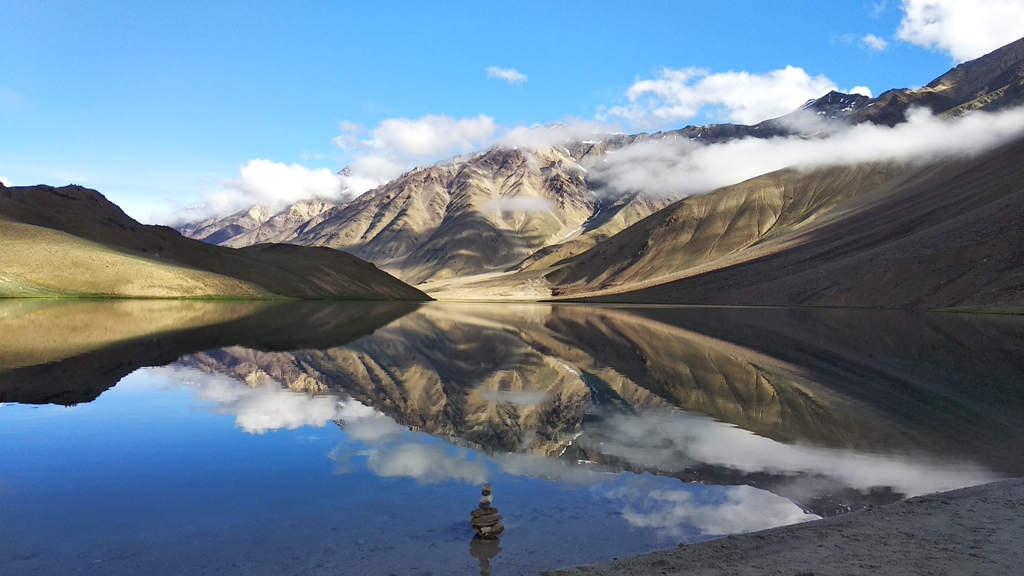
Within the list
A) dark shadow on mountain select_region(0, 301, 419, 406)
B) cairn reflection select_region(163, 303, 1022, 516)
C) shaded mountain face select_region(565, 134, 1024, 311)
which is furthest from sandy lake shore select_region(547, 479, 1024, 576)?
shaded mountain face select_region(565, 134, 1024, 311)

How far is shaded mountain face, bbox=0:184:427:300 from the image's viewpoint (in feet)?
281

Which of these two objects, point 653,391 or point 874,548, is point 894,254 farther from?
point 874,548

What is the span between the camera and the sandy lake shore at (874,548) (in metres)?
7.98

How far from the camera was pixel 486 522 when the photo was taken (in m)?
9.92

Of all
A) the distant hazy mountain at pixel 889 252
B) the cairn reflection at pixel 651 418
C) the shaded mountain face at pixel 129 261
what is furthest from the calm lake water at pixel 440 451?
the distant hazy mountain at pixel 889 252

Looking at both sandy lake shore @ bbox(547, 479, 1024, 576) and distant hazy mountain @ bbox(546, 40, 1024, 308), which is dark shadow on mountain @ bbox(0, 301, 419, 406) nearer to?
sandy lake shore @ bbox(547, 479, 1024, 576)

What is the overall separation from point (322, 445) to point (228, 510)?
4808 mm

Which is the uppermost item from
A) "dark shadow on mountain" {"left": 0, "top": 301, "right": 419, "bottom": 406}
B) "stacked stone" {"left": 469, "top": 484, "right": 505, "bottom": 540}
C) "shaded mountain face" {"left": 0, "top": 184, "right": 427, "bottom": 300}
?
"shaded mountain face" {"left": 0, "top": 184, "right": 427, "bottom": 300}

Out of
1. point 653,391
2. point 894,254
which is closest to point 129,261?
point 653,391

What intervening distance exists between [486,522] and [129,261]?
103 meters

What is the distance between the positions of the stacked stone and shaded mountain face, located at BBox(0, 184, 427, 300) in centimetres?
8729

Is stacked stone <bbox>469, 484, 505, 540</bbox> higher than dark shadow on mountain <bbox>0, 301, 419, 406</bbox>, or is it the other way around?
dark shadow on mountain <bbox>0, 301, 419, 406</bbox>

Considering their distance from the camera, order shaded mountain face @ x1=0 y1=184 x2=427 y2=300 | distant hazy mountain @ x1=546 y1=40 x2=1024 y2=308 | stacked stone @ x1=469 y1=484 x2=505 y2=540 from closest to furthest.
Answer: stacked stone @ x1=469 y1=484 x2=505 y2=540, distant hazy mountain @ x1=546 y1=40 x2=1024 y2=308, shaded mountain face @ x1=0 y1=184 x2=427 y2=300

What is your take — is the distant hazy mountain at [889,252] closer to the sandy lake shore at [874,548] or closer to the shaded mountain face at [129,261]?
the shaded mountain face at [129,261]
